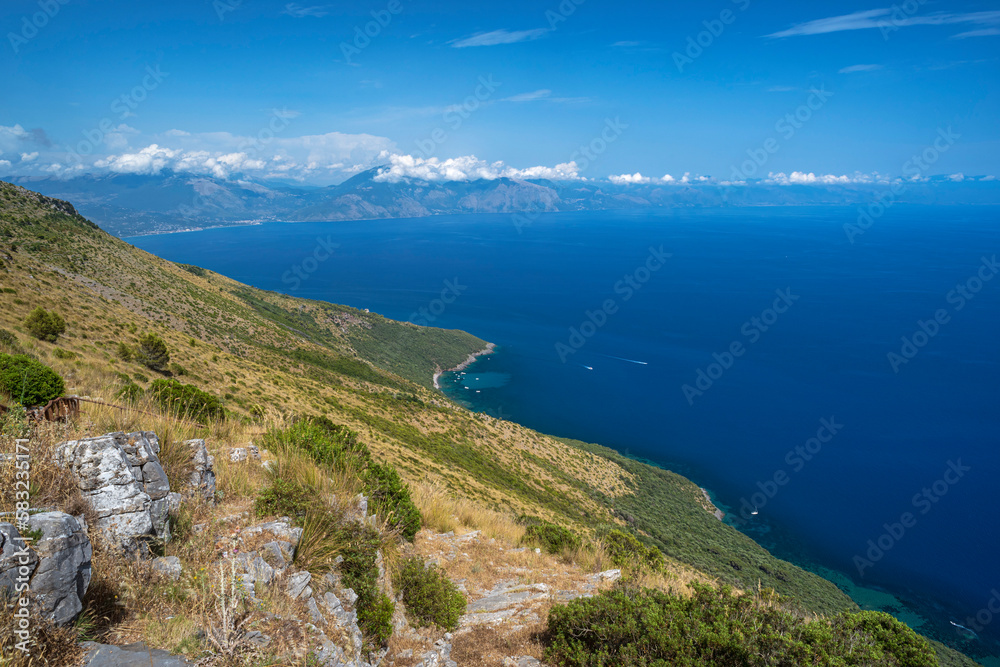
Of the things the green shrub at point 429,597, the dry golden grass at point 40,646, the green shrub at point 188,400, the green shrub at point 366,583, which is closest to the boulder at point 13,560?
the dry golden grass at point 40,646

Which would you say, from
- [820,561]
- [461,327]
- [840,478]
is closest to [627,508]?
[820,561]

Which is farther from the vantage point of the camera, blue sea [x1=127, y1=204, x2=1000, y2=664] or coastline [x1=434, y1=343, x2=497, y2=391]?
coastline [x1=434, y1=343, x2=497, y2=391]

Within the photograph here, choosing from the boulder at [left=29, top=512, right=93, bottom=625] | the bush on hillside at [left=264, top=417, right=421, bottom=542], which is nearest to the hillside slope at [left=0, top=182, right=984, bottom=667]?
the bush on hillside at [left=264, top=417, right=421, bottom=542]

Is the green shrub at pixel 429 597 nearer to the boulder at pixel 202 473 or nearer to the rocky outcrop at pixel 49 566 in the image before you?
the boulder at pixel 202 473

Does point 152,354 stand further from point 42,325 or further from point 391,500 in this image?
point 391,500

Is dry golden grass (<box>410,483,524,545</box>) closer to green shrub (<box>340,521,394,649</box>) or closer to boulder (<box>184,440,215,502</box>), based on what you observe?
green shrub (<box>340,521,394,649</box>)

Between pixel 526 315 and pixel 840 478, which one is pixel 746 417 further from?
pixel 526 315
